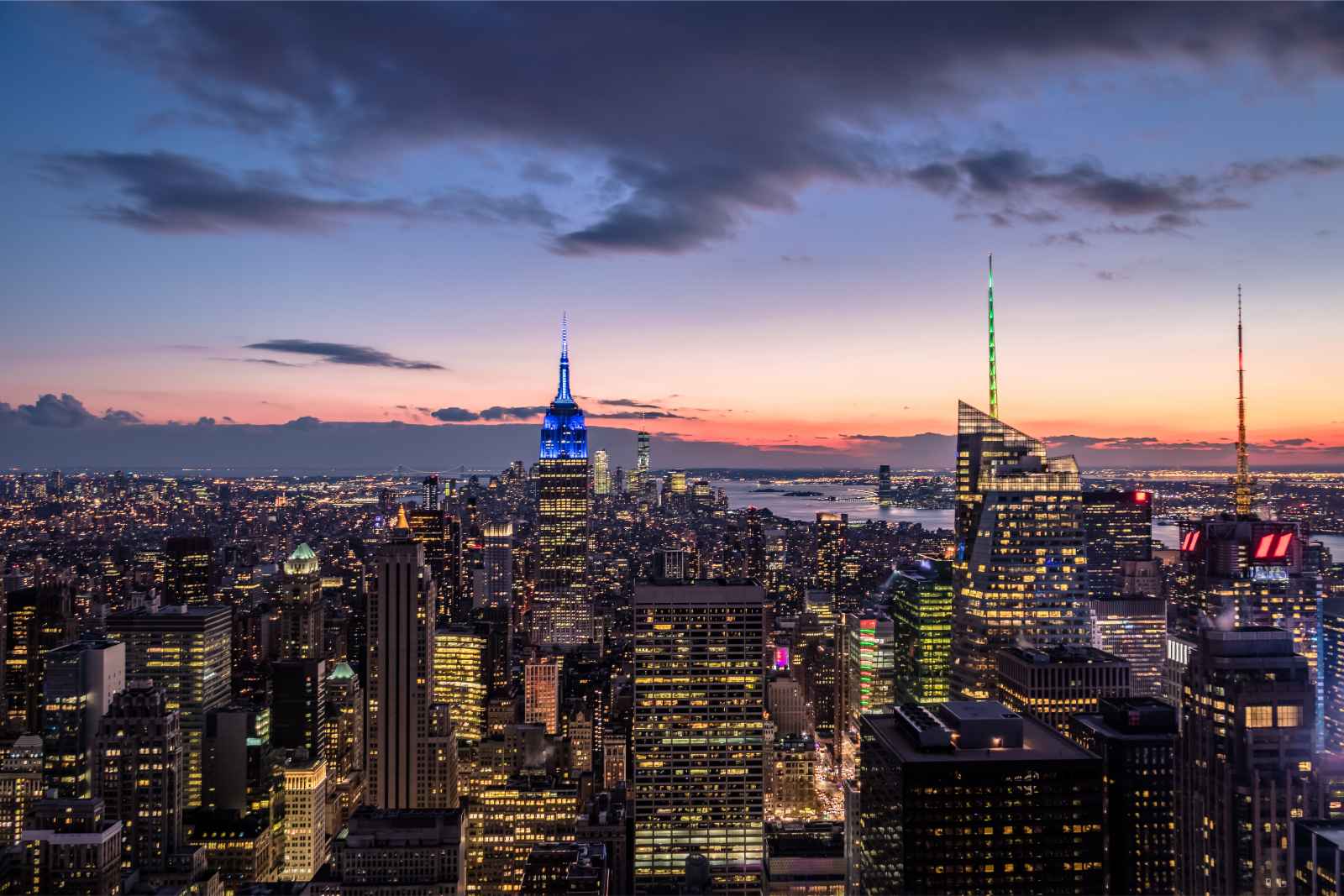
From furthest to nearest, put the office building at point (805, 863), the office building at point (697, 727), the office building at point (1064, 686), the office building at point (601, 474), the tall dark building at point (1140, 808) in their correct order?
the office building at point (601, 474)
the office building at point (697, 727)
the office building at point (1064, 686)
the office building at point (805, 863)
the tall dark building at point (1140, 808)

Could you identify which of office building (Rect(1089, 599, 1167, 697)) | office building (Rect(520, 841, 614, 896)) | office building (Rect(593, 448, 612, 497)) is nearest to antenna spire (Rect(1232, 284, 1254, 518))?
office building (Rect(1089, 599, 1167, 697))

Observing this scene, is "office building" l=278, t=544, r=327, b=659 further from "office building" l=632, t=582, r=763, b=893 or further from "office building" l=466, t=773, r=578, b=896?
"office building" l=632, t=582, r=763, b=893

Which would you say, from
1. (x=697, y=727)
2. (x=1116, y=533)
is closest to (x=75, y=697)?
(x=697, y=727)

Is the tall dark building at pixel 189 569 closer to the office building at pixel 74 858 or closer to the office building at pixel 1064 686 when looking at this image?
the office building at pixel 74 858

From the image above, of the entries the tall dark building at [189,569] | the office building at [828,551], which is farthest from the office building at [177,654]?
the office building at [828,551]

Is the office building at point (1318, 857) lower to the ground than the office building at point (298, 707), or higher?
higher

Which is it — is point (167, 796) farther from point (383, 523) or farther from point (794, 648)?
point (794, 648)

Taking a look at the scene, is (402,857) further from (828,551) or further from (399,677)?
(828,551)

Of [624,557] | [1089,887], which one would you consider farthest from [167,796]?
[624,557]
